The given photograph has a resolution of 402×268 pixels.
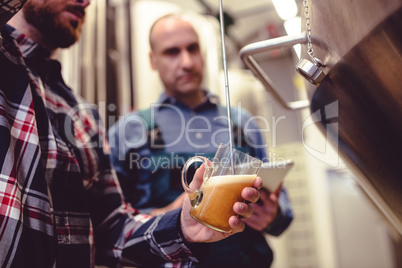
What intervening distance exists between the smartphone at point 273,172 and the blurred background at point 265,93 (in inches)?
32.7

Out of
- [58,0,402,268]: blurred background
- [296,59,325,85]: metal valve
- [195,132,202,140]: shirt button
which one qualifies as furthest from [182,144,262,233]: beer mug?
[58,0,402,268]: blurred background

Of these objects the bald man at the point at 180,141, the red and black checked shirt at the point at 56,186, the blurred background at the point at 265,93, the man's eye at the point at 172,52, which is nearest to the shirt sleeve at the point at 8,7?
the red and black checked shirt at the point at 56,186

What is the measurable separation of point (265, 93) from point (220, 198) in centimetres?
255

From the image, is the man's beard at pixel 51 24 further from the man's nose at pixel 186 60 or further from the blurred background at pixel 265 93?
the blurred background at pixel 265 93

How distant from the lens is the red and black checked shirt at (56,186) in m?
0.57

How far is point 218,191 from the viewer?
563mm

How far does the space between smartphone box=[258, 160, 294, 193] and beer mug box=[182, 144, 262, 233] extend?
174 millimetres

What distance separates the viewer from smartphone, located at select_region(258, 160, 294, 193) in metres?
0.78

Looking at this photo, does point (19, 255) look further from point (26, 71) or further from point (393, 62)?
point (393, 62)

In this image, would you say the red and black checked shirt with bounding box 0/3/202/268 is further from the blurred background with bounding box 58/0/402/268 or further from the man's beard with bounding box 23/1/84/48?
the blurred background with bounding box 58/0/402/268

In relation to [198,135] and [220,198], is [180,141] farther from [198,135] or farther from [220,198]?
[220,198]

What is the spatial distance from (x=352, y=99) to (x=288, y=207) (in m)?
0.78

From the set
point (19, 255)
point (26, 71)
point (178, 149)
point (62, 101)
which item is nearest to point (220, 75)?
point (178, 149)

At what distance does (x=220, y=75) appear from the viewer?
2.26 metres
